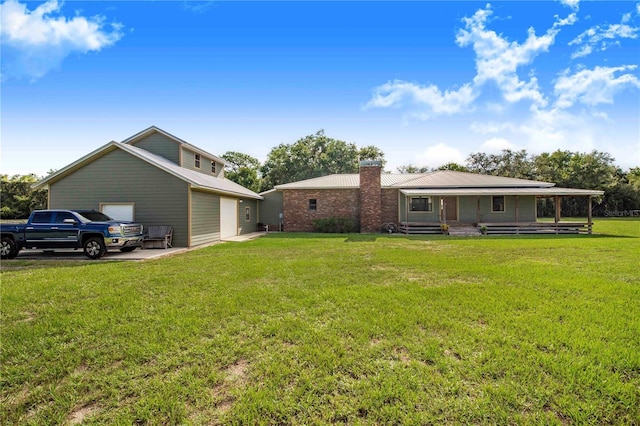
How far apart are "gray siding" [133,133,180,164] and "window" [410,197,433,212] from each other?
1512cm

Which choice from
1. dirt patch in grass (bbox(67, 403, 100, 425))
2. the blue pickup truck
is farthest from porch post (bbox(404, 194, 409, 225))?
dirt patch in grass (bbox(67, 403, 100, 425))

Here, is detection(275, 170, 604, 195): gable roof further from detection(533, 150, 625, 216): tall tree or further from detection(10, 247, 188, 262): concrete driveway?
detection(533, 150, 625, 216): tall tree

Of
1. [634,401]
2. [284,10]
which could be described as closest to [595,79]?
[284,10]

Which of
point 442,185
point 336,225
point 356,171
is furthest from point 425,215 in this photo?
point 356,171

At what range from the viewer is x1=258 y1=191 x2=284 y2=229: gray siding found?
22094 millimetres

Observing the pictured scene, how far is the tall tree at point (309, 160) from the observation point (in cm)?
3800

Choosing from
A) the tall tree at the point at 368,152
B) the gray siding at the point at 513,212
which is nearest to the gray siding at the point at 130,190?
the gray siding at the point at 513,212

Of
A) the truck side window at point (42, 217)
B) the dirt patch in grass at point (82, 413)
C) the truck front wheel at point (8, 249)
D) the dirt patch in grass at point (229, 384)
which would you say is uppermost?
the truck side window at point (42, 217)

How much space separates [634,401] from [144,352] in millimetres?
4664

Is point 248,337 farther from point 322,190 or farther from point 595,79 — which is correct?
point 595,79

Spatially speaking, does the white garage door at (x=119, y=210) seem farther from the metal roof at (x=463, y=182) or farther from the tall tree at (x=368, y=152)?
the tall tree at (x=368, y=152)

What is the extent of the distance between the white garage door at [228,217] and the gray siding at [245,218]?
29.6 inches

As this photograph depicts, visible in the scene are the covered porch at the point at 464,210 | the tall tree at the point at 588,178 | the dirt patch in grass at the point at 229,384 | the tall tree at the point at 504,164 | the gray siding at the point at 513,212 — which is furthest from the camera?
the tall tree at the point at 504,164

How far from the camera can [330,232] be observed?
18.4 metres
